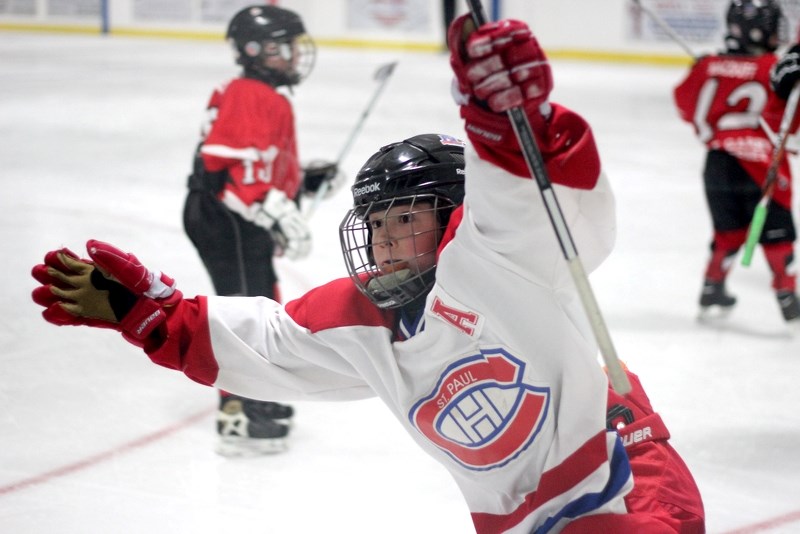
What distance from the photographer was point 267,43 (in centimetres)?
300

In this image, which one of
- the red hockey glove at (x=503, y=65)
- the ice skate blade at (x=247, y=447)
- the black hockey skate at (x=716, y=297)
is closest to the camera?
the red hockey glove at (x=503, y=65)

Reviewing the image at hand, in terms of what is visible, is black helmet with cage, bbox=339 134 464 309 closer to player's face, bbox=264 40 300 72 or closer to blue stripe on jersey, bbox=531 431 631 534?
blue stripe on jersey, bbox=531 431 631 534

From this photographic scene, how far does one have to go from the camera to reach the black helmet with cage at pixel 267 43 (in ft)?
9.83

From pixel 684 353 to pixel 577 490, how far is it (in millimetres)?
2252

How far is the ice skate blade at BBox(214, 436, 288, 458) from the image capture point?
9.19 ft

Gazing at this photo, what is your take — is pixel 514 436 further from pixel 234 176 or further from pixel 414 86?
pixel 414 86

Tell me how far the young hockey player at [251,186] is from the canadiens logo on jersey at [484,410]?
134 centimetres

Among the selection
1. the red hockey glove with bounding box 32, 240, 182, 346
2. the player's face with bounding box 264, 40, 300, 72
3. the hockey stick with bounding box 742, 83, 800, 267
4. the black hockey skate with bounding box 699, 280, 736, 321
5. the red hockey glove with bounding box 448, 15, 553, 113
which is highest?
the red hockey glove with bounding box 448, 15, 553, 113

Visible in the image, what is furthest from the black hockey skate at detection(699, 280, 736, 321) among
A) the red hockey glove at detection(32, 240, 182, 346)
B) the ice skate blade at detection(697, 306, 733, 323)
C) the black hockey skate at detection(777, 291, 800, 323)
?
the red hockey glove at detection(32, 240, 182, 346)

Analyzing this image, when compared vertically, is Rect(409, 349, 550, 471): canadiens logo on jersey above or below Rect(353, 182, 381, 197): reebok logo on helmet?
below

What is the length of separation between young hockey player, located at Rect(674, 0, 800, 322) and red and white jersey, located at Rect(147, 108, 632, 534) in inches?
100

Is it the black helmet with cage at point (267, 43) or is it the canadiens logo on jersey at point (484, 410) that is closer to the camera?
the canadiens logo on jersey at point (484, 410)

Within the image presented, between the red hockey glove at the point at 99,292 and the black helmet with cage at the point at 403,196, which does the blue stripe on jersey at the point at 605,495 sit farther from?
the red hockey glove at the point at 99,292

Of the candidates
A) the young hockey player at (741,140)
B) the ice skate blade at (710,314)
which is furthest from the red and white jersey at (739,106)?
the ice skate blade at (710,314)
